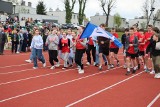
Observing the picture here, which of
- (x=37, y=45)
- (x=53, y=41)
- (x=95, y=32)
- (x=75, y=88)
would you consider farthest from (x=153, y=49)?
(x=37, y=45)

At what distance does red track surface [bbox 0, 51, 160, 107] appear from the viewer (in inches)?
310

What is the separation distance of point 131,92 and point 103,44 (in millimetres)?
4838

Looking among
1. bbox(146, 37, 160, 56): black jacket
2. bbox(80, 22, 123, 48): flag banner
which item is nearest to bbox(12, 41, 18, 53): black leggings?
bbox(80, 22, 123, 48): flag banner

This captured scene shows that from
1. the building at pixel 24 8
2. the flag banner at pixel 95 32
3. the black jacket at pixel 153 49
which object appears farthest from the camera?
the building at pixel 24 8

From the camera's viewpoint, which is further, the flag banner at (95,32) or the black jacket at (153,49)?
the flag banner at (95,32)

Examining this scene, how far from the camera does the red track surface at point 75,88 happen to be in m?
7.88

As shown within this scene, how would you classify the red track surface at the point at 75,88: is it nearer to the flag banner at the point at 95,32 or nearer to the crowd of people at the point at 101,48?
the crowd of people at the point at 101,48

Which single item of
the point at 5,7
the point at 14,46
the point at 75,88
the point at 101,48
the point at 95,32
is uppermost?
the point at 5,7

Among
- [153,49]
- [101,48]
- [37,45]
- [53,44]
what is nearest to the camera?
[153,49]

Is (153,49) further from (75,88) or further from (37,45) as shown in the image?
(37,45)

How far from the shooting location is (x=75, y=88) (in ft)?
31.6

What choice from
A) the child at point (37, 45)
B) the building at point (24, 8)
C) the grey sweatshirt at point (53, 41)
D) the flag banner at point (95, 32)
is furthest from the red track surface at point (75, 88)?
the building at point (24, 8)

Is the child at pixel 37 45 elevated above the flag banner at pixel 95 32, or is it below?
below

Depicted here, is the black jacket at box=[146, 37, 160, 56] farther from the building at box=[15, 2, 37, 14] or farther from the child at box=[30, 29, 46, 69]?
the building at box=[15, 2, 37, 14]
